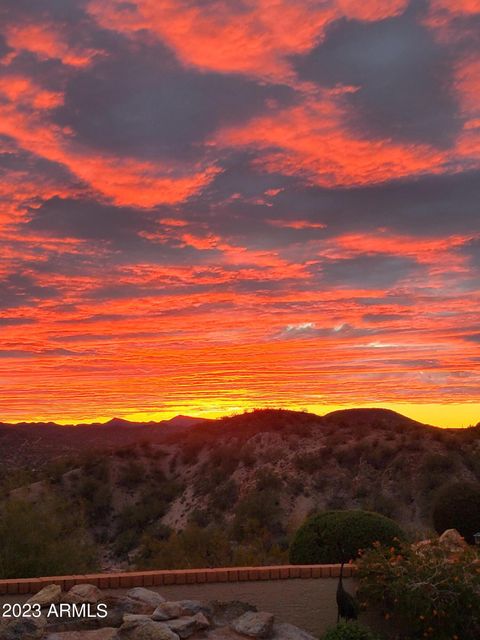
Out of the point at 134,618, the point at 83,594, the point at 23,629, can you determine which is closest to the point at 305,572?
the point at 134,618

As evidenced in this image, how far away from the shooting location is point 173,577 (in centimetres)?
1366

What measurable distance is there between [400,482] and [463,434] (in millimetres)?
7942

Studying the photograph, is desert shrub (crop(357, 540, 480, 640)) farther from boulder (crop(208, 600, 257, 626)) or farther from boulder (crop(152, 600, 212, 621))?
boulder (crop(152, 600, 212, 621))

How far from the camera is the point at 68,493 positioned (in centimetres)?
4978

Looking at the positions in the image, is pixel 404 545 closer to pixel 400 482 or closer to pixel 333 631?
pixel 333 631

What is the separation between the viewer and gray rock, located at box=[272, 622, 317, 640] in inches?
465

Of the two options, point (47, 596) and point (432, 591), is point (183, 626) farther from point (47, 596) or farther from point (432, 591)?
point (432, 591)

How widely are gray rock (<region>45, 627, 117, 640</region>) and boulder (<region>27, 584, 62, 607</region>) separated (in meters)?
1.20

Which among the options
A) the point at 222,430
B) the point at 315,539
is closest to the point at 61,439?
the point at 222,430

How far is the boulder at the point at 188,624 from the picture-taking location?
11.0m

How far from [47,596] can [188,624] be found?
2869 mm

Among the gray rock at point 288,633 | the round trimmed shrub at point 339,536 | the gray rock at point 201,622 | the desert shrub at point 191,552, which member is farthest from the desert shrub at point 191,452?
the gray rock at point 201,622

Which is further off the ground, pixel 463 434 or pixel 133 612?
pixel 463 434

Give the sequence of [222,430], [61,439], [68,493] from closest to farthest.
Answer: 1. [68,493]
2. [222,430]
3. [61,439]
